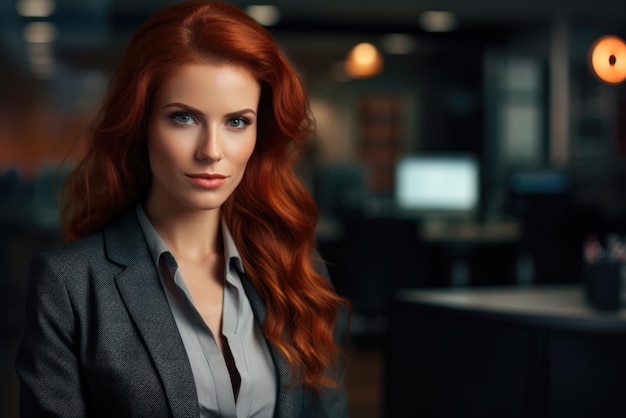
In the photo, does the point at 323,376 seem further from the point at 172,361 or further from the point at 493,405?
the point at 493,405

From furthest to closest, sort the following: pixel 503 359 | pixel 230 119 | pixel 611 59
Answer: pixel 503 359, pixel 611 59, pixel 230 119

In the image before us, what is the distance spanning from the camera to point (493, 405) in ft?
8.98

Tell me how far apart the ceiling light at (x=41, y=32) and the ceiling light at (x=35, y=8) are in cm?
7

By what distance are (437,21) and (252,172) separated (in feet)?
25.2

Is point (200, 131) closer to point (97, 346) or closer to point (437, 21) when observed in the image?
point (97, 346)

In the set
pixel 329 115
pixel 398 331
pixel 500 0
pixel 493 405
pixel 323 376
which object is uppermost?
pixel 500 0

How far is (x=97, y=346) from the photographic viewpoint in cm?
134

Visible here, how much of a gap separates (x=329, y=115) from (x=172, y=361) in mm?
10709

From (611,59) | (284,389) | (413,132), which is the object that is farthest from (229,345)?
(413,132)

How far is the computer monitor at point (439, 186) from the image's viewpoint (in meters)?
7.02

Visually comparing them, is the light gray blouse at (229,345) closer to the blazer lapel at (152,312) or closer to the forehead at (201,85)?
the blazer lapel at (152,312)

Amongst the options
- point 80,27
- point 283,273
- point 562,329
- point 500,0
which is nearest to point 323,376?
point 283,273

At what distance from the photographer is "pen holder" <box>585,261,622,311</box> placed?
9.12 feet

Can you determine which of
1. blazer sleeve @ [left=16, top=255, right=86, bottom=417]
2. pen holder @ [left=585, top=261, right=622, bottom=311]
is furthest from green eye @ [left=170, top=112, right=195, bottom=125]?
pen holder @ [left=585, top=261, right=622, bottom=311]
